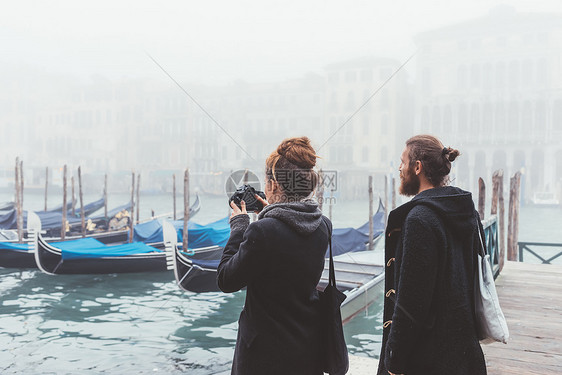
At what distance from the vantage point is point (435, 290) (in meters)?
1.24

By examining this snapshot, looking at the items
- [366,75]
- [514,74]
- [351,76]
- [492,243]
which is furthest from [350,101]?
[492,243]

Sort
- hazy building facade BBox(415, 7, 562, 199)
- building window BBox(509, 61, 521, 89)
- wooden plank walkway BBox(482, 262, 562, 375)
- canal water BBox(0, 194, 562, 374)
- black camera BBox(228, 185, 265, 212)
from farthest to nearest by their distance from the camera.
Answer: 1. building window BBox(509, 61, 521, 89)
2. hazy building facade BBox(415, 7, 562, 199)
3. canal water BBox(0, 194, 562, 374)
4. wooden plank walkway BBox(482, 262, 562, 375)
5. black camera BBox(228, 185, 265, 212)

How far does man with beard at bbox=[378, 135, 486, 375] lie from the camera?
1200 millimetres

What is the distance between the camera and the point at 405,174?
133cm

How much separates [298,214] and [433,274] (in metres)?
0.36

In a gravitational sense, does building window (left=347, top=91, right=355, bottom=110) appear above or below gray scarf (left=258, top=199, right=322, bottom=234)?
above

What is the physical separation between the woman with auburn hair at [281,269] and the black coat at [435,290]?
0.23m

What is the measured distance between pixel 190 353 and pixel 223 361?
0.64 m

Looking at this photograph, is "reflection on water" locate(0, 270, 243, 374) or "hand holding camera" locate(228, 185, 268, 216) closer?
"hand holding camera" locate(228, 185, 268, 216)

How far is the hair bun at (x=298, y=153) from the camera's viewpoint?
127cm

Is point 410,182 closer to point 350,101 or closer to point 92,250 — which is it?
point 92,250

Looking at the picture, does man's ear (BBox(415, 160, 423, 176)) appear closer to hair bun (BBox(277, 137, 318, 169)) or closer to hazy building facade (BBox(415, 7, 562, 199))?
hair bun (BBox(277, 137, 318, 169))

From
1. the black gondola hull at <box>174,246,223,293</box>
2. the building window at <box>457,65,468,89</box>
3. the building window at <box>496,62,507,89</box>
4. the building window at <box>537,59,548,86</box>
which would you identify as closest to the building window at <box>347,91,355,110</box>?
the building window at <box>457,65,468,89</box>

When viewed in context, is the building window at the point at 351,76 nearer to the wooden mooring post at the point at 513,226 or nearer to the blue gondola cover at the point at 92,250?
the wooden mooring post at the point at 513,226
